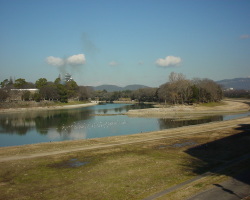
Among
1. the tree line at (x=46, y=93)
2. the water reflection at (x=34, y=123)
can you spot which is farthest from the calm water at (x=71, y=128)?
the tree line at (x=46, y=93)

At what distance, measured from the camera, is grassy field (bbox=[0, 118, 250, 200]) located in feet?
53.3

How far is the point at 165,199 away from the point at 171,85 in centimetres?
11140

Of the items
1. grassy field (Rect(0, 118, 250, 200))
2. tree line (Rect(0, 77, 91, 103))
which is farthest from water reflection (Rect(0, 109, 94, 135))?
tree line (Rect(0, 77, 91, 103))

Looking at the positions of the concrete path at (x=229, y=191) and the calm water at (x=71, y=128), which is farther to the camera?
the calm water at (x=71, y=128)

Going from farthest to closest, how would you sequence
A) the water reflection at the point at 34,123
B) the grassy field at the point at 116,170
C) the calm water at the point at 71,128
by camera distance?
the water reflection at the point at 34,123, the calm water at the point at 71,128, the grassy field at the point at 116,170

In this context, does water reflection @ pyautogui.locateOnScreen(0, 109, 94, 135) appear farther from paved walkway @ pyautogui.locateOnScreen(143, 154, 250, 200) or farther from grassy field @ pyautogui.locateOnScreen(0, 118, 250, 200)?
paved walkway @ pyautogui.locateOnScreen(143, 154, 250, 200)

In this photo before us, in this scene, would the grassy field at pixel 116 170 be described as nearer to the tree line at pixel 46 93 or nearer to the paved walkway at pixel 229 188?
the paved walkway at pixel 229 188

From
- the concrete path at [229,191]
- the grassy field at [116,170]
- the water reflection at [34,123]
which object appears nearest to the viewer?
the concrete path at [229,191]

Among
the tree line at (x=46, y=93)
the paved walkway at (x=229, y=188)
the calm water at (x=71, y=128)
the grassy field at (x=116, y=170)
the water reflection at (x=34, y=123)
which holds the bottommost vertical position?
the calm water at (x=71, y=128)

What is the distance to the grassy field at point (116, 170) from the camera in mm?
16234

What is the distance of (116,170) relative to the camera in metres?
21.1

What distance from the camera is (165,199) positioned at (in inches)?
566

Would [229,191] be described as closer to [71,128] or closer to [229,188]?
[229,188]

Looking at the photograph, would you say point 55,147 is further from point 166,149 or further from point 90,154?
point 166,149
